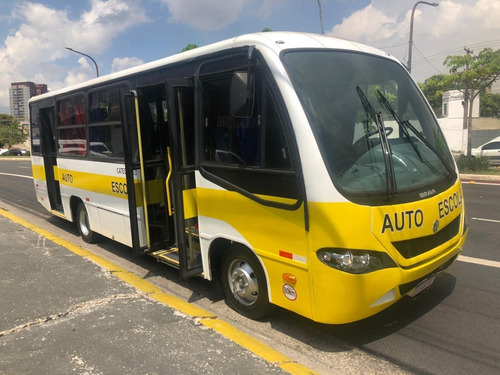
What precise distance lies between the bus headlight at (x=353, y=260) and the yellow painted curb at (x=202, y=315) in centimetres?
84

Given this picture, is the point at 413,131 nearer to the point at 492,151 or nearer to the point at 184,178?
the point at 184,178

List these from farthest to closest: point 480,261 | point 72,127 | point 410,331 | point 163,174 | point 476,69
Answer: point 476,69
point 72,127
point 163,174
point 480,261
point 410,331

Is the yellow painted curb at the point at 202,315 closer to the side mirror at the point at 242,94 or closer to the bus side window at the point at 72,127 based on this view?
the bus side window at the point at 72,127

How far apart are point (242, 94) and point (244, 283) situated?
1787 millimetres

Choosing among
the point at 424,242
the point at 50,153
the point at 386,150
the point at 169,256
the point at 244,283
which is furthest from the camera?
the point at 50,153

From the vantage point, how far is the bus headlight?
297 centimetres

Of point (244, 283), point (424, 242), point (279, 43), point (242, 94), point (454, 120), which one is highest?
point (279, 43)

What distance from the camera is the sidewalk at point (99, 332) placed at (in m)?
3.13

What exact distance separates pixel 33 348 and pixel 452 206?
389 centimetres

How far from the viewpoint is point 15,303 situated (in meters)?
4.33

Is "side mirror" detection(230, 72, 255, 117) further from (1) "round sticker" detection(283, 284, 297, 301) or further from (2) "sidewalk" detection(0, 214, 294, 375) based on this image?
(2) "sidewalk" detection(0, 214, 294, 375)

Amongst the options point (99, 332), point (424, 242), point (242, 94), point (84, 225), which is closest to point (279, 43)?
point (242, 94)

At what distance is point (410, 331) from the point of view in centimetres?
362

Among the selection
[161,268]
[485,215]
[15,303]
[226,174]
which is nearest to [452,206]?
[226,174]
